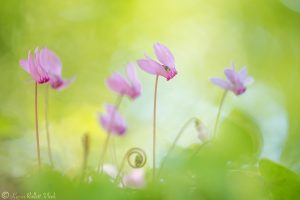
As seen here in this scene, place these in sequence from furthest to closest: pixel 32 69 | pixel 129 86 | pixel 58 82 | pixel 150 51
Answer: pixel 150 51 < pixel 129 86 < pixel 58 82 < pixel 32 69

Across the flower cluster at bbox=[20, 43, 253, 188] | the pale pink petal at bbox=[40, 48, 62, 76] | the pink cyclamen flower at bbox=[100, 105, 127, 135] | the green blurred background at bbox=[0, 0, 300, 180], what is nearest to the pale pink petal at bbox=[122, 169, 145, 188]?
the flower cluster at bbox=[20, 43, 253, 188]

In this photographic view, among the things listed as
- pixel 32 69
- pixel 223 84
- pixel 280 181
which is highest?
pixel 223 84

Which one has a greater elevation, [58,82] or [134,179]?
[58,82]

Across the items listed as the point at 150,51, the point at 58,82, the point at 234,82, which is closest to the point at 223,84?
the point at 234,82

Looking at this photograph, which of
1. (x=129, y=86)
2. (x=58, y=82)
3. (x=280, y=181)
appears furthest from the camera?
(x=129, y=86)

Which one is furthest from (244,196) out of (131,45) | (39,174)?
(131,45)

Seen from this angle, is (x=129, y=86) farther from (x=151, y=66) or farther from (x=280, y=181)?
(x=280, y=181)

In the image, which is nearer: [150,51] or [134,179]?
[134,179]
